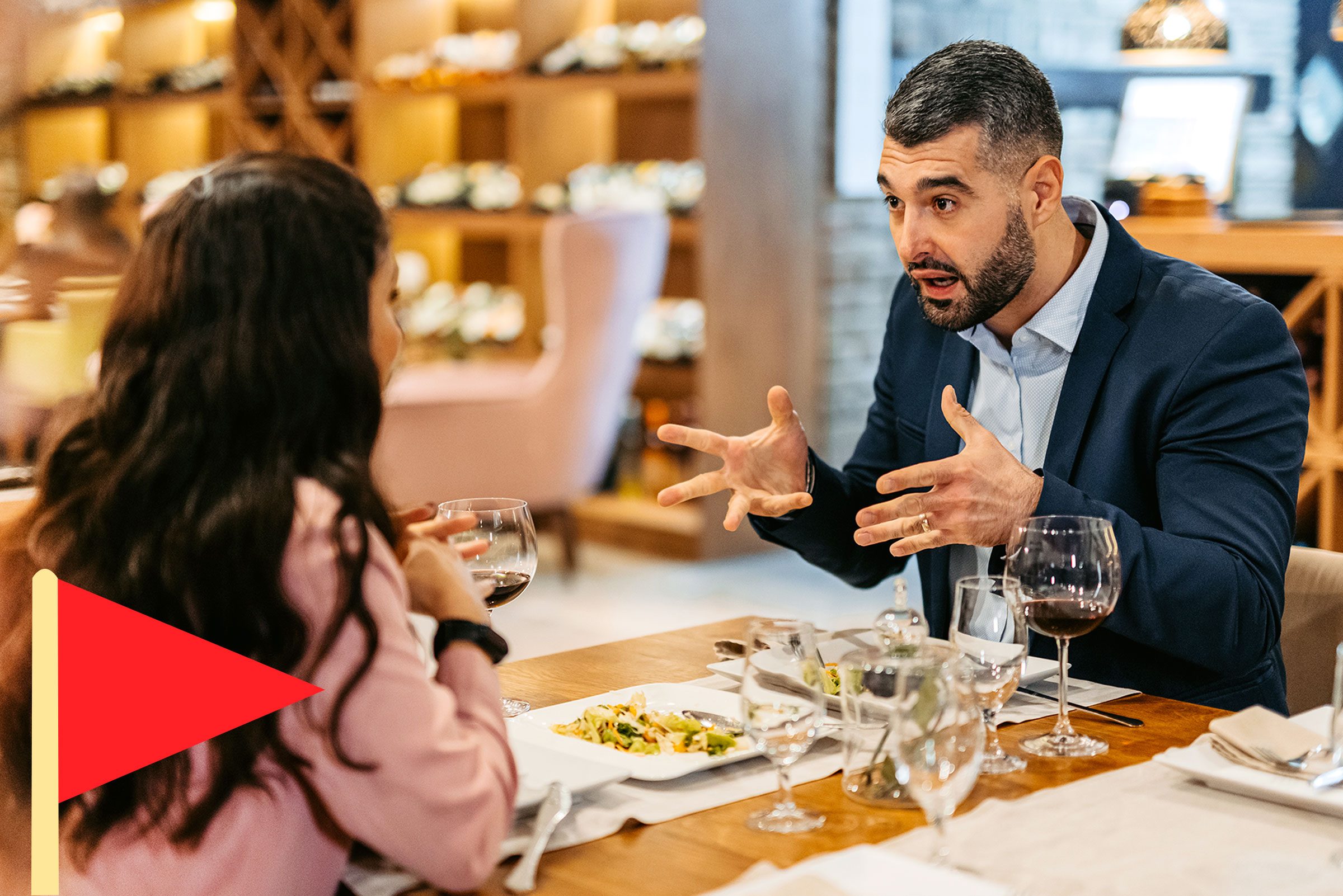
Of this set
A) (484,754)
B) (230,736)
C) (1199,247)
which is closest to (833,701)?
(484,754)

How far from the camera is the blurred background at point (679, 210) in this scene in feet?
12.6

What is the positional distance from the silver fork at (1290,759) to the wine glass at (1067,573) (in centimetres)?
14

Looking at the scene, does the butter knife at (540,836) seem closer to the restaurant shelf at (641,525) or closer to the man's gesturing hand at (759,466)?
the man's gesturing hand at (759,466)

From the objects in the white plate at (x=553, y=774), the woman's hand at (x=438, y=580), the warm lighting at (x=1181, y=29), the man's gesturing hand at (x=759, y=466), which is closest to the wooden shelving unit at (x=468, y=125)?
the warm lighting at (x=1181, y=29)

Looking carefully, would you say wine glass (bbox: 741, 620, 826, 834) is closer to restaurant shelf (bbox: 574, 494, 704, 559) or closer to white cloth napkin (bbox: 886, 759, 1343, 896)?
white cloth napkin (bbox: 886, 759, 1343, 896)

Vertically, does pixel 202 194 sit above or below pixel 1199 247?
above

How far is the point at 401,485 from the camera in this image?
4711mm

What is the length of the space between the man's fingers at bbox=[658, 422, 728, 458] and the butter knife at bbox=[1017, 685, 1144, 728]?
44 centimetres

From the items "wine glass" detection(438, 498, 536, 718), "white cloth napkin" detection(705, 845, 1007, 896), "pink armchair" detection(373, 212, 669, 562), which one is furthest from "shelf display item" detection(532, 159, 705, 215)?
"white cloth napkin" detection(705, 845, 1007, 896)

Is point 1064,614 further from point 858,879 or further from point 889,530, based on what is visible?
point 858,879

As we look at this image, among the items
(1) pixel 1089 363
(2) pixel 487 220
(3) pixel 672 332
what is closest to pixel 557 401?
(3) pixel 672 332

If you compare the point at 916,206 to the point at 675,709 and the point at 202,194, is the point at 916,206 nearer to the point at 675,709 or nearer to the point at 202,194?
the point at 675,709

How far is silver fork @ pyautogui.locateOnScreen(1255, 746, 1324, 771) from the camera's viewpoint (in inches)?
46.0

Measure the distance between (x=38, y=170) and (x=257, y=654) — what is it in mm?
8500
